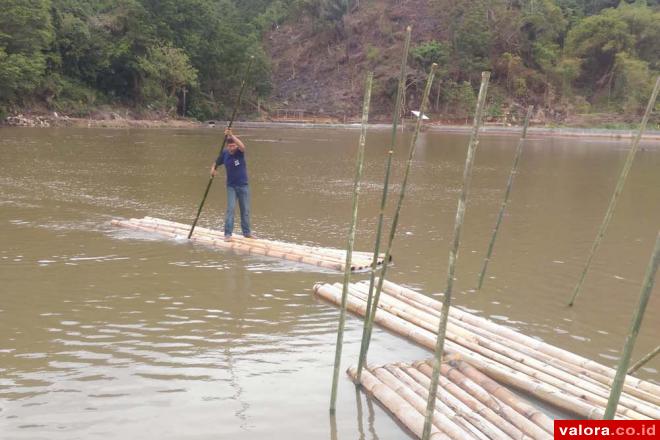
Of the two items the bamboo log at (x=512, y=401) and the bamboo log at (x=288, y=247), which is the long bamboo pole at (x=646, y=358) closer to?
the bamboo log at (x=512, y=401)

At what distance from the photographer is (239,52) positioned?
55.5 m

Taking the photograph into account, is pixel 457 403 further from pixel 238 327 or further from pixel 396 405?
pixel 238 327

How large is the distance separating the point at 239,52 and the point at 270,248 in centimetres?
5001

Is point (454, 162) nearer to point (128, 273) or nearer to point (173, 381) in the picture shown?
point (128, 273)

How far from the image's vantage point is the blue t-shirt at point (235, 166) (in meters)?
9.05

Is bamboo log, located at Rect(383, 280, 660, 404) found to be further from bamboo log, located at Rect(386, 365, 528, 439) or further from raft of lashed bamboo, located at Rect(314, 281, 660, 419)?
bamboo log, located at Rect(386, 365, 528, 439)

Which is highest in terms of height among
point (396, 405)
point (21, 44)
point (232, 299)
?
point (21, 44)

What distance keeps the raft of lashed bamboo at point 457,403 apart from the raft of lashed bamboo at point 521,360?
21 cm

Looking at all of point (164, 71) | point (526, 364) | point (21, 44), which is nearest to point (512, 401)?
point (526, 364)

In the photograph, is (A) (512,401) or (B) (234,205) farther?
(B) (234,205)

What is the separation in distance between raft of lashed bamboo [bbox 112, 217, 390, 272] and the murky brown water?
0.85ft

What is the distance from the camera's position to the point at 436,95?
62406mm

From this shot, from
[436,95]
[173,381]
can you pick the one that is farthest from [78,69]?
[173,381]

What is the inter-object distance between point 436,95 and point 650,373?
195ft
